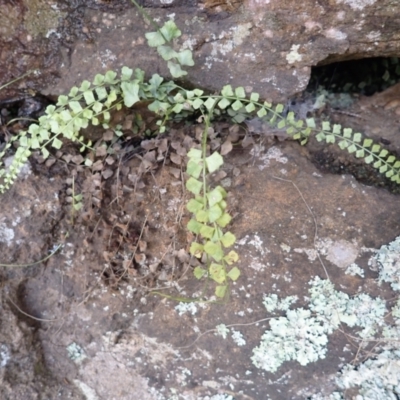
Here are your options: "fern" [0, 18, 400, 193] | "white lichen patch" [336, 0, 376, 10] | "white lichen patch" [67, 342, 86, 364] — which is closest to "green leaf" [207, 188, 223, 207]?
"fern" [0, 18, 400, 193]

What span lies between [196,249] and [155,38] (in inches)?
34.8

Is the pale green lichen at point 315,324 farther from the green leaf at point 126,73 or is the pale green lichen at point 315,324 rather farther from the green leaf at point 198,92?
the green leaf at point 126,73

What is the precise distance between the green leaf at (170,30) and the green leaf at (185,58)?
8 centimetres

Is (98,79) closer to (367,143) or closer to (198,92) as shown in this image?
(198,92)

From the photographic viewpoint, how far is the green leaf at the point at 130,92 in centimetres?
195

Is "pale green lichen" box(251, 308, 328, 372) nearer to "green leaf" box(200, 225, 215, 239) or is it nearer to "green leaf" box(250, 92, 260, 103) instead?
"green leaf" box(200, 225, 215, 239)

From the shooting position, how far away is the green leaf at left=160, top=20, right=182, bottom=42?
73.9 inches

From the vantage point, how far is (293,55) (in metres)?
2.05

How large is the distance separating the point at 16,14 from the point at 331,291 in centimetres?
187

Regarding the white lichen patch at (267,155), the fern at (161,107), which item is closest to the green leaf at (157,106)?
the fern at (161,107)

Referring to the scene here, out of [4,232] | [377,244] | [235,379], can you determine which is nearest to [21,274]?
[4,232]

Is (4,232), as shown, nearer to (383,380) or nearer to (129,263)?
(129,263)

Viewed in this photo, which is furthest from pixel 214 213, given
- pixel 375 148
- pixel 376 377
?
pixel 376 377

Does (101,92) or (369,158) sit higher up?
(101,92)
